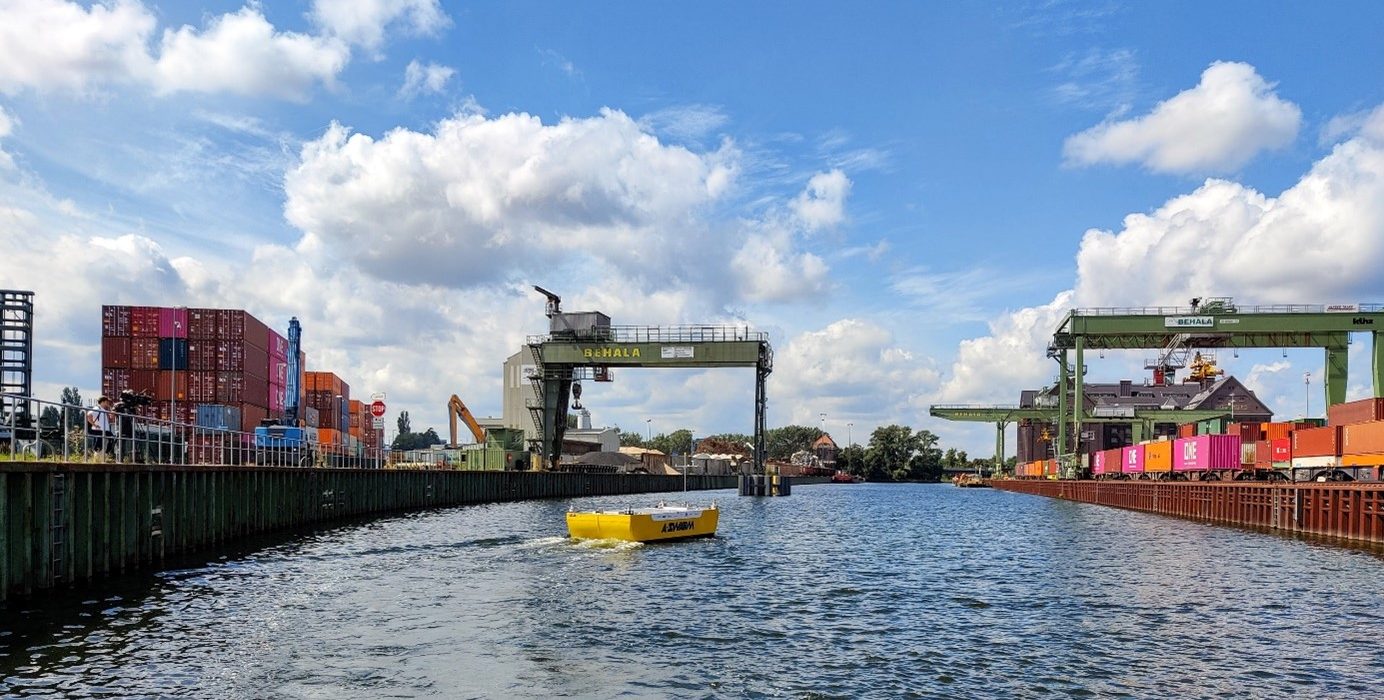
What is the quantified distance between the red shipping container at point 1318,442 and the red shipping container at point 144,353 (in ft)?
207

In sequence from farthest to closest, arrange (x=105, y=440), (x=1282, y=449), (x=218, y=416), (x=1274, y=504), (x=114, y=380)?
(x=114, y=380), (x=218, y=416), (x=1282, y=449), (x=1274, y=504), (x=105, y=440)

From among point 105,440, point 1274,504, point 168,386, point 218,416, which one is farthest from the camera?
point 168,386

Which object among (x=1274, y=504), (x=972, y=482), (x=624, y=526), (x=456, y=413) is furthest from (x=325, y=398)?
(x=972, y=482)

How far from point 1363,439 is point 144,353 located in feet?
208

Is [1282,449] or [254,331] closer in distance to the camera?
[1282,449]

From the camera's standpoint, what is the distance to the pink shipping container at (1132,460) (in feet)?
277

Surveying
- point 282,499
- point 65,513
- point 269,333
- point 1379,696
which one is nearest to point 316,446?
point 282,499

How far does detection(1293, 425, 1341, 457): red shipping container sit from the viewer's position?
49.3 m

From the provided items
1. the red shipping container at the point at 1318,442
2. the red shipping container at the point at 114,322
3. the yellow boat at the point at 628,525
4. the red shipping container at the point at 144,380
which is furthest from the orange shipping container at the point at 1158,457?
the red shipping container at the point at 114,322

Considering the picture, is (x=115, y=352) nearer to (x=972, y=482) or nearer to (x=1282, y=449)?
(x=1282, y=449)

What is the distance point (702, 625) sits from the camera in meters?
21.6

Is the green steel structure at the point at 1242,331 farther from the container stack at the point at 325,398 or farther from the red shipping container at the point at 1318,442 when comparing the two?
the container stack at the point at 325,398

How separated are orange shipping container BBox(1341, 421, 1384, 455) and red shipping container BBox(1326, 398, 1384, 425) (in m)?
1.95

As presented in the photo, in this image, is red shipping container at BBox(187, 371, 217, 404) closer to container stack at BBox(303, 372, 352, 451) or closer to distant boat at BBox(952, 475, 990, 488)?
container stack at BBox(303, 372, 352, 451)
